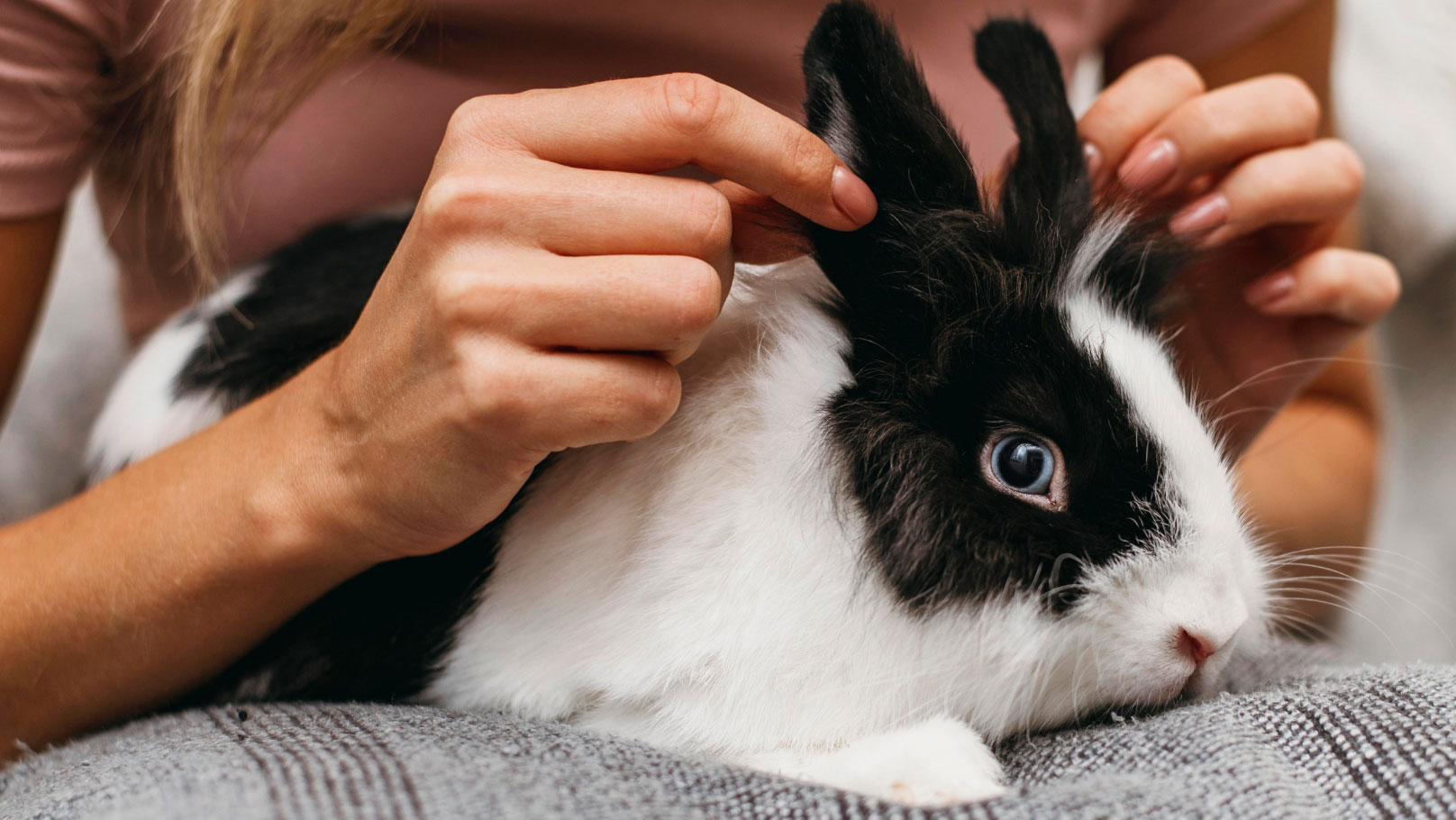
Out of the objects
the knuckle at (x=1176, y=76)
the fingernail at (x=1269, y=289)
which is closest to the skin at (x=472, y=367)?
the knuckle at (x=1176, y=76)

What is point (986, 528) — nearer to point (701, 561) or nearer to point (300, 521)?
point (701, 561)

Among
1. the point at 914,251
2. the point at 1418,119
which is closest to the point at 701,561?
the point at 914,251

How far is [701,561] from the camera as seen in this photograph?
85 cm

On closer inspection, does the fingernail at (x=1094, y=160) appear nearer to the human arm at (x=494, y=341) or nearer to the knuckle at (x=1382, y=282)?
the knuckle at (x=1382, y=282)

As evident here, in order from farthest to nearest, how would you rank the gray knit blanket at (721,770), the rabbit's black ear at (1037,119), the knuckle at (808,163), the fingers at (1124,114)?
the fingers at (1124,114)
the rabbit's black ear at (1037,119)
the knuckle at (808,163)
the gray knit blanket at (721,770)

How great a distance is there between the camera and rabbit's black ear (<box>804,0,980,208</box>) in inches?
31.2

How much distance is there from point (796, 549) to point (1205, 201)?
2.49 ft

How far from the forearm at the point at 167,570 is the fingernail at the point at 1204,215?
1.02 meters

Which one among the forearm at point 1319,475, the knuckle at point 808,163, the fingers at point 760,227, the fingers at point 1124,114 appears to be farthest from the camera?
the forearm at point 1319,475

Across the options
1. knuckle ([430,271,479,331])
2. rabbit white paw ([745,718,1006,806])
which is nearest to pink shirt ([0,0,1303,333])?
knuckle ([430,271,479,331])

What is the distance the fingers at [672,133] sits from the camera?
738 millimetres

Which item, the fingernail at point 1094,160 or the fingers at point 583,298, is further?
the fingernail at point 1094,160

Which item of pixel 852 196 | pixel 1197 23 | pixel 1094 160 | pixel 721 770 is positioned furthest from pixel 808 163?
pixel 1197 23

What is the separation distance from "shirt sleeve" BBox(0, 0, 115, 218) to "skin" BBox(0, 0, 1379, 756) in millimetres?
489
